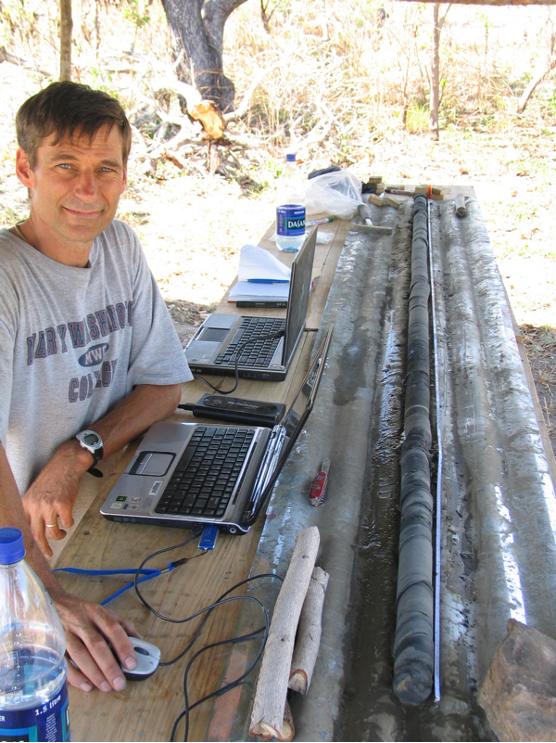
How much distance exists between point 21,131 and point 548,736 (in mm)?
1574

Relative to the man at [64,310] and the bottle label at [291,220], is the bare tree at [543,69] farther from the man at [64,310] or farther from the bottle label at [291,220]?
the man at [64,310]

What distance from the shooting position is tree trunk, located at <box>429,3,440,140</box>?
23.9 feet

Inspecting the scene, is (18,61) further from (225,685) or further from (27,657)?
(225,685)

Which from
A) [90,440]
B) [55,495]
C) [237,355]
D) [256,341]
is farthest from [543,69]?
[55,495]

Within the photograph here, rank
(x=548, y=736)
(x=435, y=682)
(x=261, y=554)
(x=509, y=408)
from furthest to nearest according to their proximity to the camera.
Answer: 1. (x=509, y=408)
2. (x=261, y=554)
3. (x=435, y=682)
4. (x=548, y=736)

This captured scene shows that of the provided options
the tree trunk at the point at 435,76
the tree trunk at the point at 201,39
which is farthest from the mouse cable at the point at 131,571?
the tree trunk at the point at 435,76

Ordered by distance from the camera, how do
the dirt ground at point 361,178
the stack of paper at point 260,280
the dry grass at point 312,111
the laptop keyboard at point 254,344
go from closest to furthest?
the laptop keyboard at point 254,344 < the stack of paper at point 260,280 < the dirt ground at point 361,178 < the dry grass at point 312,111

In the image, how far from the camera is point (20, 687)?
92cm

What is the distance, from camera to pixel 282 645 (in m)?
0.93

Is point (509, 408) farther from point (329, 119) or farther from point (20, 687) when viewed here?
point (329, 119)

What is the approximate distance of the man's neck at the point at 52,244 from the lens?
1524 millimetres

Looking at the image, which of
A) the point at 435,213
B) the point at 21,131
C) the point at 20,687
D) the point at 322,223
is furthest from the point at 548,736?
the point at 435,213

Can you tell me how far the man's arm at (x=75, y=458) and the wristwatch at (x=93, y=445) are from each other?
11 mm

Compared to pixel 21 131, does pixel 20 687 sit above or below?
below
